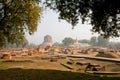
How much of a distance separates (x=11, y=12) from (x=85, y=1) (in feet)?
40.0

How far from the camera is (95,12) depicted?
1595cm

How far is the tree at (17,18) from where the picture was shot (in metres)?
25.5

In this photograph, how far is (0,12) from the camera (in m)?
25.4

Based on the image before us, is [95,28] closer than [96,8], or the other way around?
[96,8]

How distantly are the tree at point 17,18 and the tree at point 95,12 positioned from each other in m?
8.49

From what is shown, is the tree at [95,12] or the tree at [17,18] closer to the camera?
the tree at [95,12]

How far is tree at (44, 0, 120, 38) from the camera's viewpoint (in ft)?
49.8

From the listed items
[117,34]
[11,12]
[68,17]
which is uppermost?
[11,12]

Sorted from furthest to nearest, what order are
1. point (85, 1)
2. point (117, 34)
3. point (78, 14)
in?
point (117, 34)
point (78, 14)
point (85, 1)

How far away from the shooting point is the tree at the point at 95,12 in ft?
49.8

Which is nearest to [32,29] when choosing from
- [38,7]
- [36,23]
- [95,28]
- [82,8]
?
[36,23]

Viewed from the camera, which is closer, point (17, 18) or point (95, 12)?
point (95, 12)

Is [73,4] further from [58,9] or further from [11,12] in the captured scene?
[11,12]

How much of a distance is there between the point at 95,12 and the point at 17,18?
12.1m
